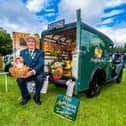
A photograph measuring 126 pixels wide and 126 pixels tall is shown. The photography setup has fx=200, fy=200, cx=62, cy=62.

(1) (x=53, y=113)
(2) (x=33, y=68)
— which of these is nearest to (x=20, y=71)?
(2) (x=33, y=68)

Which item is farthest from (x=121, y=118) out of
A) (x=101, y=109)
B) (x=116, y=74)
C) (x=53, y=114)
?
(x=116, y=74)

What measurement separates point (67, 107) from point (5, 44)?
114ft

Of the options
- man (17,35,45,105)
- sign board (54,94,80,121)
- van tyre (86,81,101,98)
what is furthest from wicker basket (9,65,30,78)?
van tyre (86,81,101,98)

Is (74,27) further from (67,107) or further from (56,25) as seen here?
(67,107)

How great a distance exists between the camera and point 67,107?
391cm

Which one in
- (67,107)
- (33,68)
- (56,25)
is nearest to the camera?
(67,107)

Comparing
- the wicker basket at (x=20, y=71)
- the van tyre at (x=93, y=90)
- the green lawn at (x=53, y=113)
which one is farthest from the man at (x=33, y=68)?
the van tyre at (x=93, y=90)

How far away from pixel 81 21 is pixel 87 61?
1008 millimetres

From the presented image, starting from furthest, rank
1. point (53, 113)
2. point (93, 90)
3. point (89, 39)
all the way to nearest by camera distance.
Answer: point (93, 90), point (89, 39), point (53, 113)

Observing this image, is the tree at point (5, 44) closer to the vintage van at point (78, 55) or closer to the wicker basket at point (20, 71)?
the vintage van at point (78, 55)

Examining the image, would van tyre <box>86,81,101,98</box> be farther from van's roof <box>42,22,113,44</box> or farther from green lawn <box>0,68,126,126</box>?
van's roof <box>42,22,113,44</box>

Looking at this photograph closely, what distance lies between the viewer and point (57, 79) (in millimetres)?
5316

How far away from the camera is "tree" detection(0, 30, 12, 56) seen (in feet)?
117

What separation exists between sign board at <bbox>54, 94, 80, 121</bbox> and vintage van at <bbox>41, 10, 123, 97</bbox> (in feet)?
2.25
